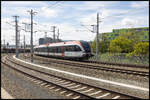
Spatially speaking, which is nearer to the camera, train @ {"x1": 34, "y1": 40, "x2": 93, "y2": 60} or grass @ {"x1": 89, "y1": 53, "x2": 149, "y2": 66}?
grass @ {"x1": 89, "y1": 53, "x2": 149, "y2": 66}

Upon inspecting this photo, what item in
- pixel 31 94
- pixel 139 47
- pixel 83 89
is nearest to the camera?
pixel 31 94

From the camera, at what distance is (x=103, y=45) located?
53.9m

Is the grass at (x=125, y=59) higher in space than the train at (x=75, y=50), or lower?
lower

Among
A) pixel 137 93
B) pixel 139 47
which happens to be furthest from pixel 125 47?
pixel 137 93

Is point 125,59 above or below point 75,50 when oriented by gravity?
below

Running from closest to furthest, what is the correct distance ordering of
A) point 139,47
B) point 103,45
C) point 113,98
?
point 113,98 → point 139,47 → point 103,45

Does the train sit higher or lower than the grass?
higher

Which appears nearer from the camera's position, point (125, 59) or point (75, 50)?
point (125, 59)

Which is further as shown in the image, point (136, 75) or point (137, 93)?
point (136, 75)

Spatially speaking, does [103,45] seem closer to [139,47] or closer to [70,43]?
[139,47]

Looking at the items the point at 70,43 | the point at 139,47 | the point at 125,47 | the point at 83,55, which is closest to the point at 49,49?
the point at 70,43

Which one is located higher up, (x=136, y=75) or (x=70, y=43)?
(x=70, y=43)

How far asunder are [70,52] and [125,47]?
2567cm

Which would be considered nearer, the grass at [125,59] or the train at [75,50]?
the grass at [125,59]
